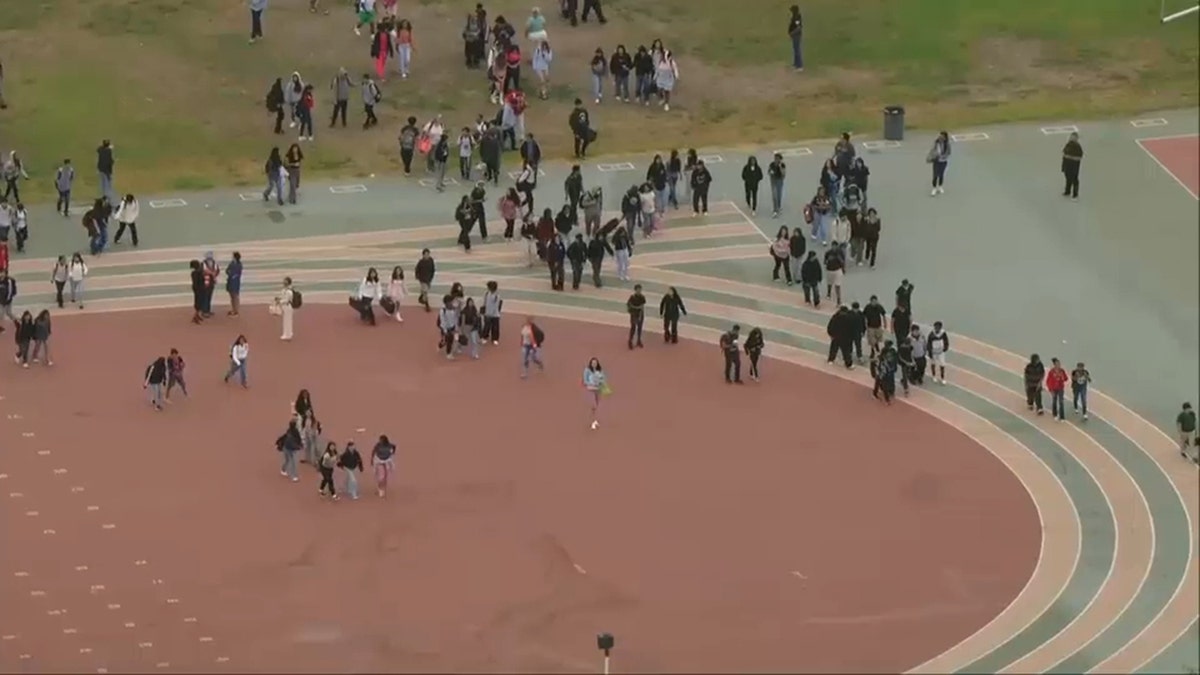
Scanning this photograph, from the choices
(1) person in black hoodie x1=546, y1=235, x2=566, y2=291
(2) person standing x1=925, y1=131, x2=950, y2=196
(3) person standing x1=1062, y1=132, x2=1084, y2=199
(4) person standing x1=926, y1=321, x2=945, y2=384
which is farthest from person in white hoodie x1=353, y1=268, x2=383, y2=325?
(3) person standing x1=1062, y1=132, x2=1084, y2=199

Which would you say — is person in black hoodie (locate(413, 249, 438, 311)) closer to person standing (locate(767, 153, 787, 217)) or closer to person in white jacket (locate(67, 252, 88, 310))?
person in white jacket (locate(67, 252, 88, 310))

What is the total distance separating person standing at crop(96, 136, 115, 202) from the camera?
3391 inches

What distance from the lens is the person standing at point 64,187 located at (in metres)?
85.3

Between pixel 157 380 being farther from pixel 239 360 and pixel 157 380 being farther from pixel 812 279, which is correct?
pixel 812 279

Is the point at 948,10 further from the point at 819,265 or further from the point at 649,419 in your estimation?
the point at 649,419

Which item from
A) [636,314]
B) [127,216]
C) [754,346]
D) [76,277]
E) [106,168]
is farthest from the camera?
[106,168]

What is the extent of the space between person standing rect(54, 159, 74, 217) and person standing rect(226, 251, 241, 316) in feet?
22.1

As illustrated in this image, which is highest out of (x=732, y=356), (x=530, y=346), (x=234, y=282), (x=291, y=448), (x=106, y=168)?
(x=106, y=168)

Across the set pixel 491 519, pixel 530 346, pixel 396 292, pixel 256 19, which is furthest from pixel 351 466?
pixel 256 19

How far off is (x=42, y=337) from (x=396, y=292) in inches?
323

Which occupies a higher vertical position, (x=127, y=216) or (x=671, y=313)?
(x=127, y=216)

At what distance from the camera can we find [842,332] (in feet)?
251

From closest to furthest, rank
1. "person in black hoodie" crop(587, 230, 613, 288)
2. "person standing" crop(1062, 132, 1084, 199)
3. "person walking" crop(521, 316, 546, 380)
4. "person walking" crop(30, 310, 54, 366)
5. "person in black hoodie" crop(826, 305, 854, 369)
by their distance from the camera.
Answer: "person walking" crop(521, 316, 546, 380) → "person in black hoodie" crop(826, 305, 854, 369) → "person walking" crop(30, 310, 54, 366) → "person in black hoodie" crop(587, 230, 613, 288) → "person standing" crop(1062, 132, 1084, 199)

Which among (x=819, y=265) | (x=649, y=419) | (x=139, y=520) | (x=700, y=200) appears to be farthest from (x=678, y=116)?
(x=139, y=520)
